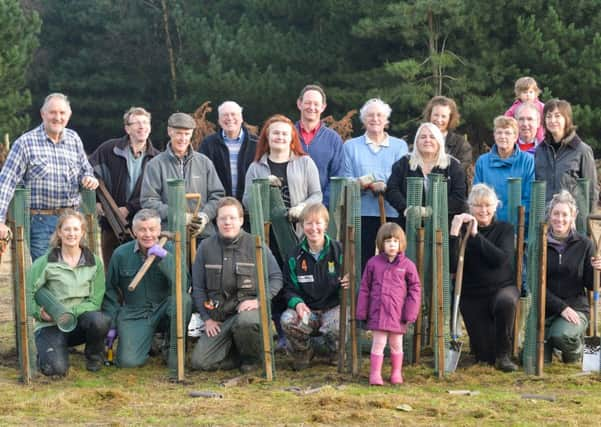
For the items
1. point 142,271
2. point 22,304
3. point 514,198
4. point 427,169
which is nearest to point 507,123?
point 514,198

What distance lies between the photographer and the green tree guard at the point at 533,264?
292 inches

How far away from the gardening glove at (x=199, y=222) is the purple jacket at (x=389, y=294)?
136 centimetres

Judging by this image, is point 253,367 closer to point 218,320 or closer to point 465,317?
point 218,320

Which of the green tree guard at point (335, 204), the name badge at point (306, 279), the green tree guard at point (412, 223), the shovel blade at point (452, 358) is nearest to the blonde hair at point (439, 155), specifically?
the green tree guard at point (412, 223)

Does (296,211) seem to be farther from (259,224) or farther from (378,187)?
(378,187)

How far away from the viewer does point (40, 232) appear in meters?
7.85

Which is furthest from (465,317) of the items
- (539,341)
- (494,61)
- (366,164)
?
(494,61)

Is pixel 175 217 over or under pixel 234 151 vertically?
under

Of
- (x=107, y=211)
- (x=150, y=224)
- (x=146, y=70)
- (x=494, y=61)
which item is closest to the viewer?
A: (x=150, y=224)

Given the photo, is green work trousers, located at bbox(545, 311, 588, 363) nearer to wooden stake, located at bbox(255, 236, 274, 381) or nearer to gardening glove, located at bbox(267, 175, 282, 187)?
wooden stake, located at bbox(255, 236, 274, 381)

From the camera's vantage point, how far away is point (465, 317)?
7730 millimetres

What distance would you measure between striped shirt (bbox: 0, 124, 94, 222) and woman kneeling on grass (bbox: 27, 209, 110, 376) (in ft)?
1.29

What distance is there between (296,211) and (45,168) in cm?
186

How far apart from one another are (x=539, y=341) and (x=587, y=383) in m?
0.46
